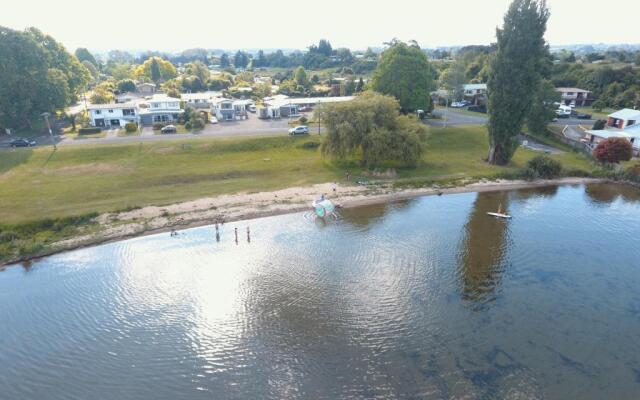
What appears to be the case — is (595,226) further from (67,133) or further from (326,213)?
(67,133)

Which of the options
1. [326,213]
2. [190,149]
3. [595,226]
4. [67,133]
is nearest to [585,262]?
[595,226]

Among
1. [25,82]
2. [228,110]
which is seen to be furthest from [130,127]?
[228,110]

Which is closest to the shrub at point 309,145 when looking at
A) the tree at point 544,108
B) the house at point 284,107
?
the house at point 284,107

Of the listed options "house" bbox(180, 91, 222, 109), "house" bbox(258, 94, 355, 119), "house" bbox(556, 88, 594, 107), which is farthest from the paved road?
"house" bbox(556, 88, 594, 107)

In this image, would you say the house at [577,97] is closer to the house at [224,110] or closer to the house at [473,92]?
the house at [473,92]

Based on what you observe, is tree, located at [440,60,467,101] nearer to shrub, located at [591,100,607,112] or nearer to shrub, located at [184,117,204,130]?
shrub, located at [591,100,607,112]

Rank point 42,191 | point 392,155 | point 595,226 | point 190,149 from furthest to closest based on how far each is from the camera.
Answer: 1. point 190,149
2. point 392,155
3. point 42,191
4. point 595,226

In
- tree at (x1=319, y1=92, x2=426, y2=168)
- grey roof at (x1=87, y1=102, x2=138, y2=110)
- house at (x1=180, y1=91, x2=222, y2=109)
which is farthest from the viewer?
house at (x1=180, y1=91, x2=222, y2=109)
